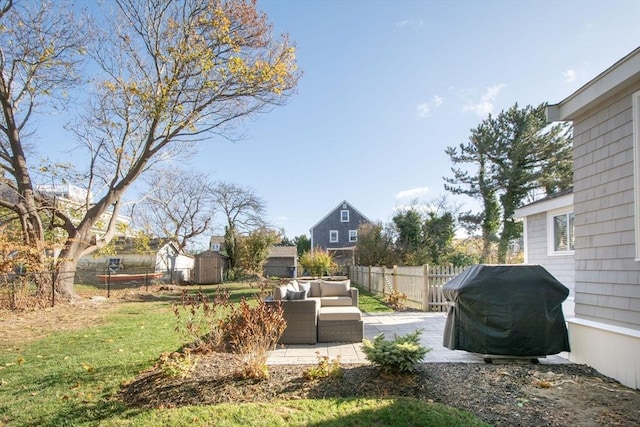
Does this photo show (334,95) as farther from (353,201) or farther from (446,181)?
(353,201)

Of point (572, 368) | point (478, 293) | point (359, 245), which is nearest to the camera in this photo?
point (572, 368)

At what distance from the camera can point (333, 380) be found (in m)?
4.45

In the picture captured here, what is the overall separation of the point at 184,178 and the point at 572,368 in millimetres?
30760

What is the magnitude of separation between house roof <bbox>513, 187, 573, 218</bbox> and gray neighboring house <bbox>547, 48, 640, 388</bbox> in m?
4.43

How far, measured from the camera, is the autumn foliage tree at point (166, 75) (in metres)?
12.7

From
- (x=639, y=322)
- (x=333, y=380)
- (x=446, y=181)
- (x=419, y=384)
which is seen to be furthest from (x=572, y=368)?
(x=446, y=181)

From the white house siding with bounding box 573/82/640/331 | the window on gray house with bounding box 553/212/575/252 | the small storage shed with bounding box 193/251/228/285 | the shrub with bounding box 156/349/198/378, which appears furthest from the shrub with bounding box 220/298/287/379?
the small storage shed with bounding box 193/251/228/285

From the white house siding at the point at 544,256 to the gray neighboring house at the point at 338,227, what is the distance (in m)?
24.0

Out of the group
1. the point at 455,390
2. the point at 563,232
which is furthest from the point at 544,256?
the point at 455,390

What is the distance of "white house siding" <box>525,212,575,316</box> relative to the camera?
956 cm

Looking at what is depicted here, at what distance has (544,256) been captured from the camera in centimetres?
1066

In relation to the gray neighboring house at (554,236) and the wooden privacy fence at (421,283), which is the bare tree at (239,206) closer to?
the wooden privacy fence at (421,283)

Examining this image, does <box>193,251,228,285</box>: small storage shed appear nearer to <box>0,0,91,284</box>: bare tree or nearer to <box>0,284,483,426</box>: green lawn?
<box>0,0,91,284</box>: bare tree

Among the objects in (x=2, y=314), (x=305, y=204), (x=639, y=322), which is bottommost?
(x=2, y=314)
